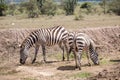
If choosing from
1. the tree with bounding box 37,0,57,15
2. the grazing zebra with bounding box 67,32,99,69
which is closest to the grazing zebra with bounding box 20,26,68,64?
the grazing zebra with bounding box 67,32,99,69

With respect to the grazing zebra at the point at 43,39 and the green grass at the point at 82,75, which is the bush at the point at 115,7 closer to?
the grazing zebra at the point at 43,39

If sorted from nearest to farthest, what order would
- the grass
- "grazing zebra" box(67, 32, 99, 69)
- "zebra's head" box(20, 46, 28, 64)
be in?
1. "grazing zebra" box(67, 32, 99, 69)
2. "zebra's head" box(20, 46, 28, 64)
3. the grass

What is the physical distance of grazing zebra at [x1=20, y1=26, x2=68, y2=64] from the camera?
1698 cm

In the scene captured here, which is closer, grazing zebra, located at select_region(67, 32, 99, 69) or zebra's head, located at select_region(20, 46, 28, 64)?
grazing zebra, located at select_region(67, 32, 99, 69)

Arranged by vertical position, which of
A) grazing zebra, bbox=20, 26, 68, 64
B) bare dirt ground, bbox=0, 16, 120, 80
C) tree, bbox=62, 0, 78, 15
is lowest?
tree, bbox=62, 0, 78, 15

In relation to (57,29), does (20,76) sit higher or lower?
lower

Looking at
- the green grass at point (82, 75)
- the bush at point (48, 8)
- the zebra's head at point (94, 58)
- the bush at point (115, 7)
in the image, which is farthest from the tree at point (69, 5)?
the green grass at point (82, 75)

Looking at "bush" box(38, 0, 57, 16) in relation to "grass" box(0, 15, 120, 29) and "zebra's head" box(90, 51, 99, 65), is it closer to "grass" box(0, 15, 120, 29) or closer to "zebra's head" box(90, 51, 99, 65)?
"grass" box(0, 15, 120, 29)

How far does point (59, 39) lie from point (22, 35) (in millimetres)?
3917

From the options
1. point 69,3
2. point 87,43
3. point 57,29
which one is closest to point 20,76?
point 87,43

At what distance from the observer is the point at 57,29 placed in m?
18.2

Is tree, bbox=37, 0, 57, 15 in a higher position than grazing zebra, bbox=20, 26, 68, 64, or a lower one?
lower

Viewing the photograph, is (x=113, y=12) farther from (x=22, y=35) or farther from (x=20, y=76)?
(x=20, y=76)

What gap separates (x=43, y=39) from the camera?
1739cm
